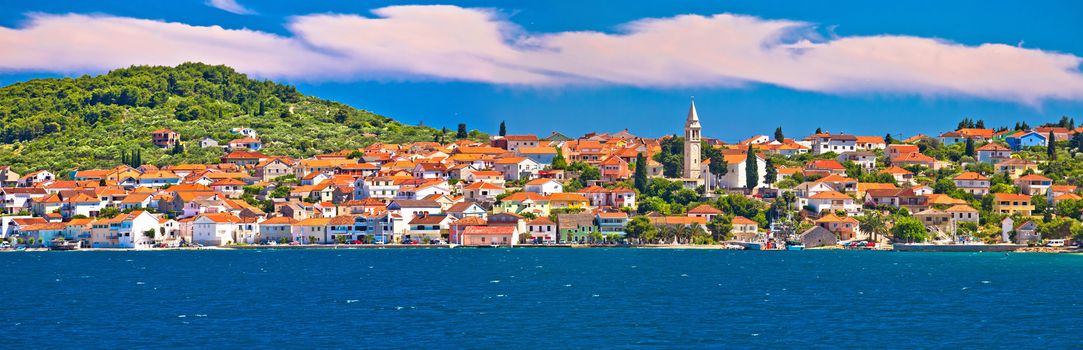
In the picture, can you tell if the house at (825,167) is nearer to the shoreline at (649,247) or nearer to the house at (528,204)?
the shoreline at (649,247)

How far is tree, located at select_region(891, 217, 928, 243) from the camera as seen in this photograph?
93375 millimetres

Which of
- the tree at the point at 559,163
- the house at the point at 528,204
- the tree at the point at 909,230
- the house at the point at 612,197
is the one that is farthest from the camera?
the tree at the point at 559,163

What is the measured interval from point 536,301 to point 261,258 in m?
37.4

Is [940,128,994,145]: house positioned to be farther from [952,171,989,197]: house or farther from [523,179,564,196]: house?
[523,179,564,196]: house

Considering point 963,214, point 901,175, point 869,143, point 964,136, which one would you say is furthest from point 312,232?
point 964,136

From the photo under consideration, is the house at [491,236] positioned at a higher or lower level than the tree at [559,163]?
lower

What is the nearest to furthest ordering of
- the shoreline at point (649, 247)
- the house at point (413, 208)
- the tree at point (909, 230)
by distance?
the shoreline at point (649, 247), the tree at point (909, 230), the house at point (413, 208)

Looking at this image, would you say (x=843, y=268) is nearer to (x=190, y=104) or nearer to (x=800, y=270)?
(x=800, y=270)

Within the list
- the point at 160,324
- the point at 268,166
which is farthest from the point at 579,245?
the point at 160,324

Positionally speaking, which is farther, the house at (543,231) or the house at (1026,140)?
the house at (1026,140)

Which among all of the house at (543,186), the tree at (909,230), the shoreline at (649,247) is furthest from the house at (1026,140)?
the house at (543,186)

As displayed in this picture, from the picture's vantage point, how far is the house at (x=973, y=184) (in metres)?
106

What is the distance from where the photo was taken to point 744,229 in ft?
319

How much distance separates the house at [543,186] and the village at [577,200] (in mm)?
110
